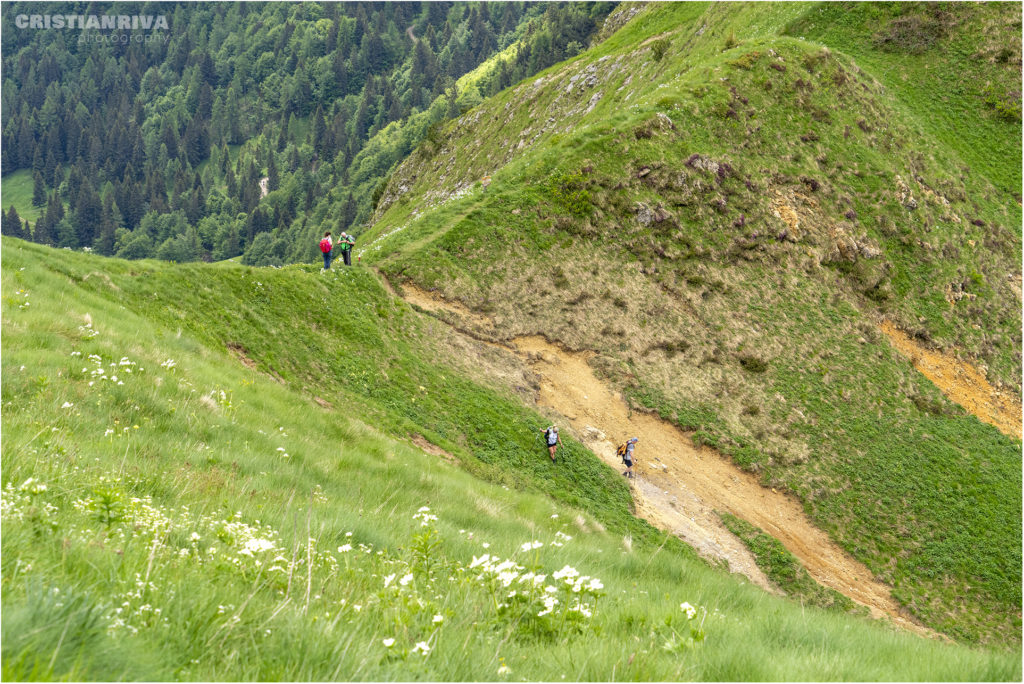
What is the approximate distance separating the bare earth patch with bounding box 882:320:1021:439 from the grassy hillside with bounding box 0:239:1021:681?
2723 cm

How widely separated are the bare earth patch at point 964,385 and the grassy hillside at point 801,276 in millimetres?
825

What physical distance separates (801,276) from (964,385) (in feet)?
33.3

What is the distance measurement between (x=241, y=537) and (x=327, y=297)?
69.6 feet

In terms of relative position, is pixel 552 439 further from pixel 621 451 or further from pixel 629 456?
pixel 621 451

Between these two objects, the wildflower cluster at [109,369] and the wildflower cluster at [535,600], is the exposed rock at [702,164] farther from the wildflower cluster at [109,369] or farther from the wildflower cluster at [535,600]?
the wildflower cluster at [535,600]

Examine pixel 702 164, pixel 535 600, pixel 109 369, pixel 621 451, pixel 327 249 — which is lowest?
pixel 621 451

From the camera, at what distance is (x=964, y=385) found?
33688 mm

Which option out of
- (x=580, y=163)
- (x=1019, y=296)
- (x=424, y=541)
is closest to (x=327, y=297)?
(x=580, y=163)

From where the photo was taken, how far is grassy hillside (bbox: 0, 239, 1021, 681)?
366cm

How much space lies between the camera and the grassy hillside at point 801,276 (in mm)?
26641

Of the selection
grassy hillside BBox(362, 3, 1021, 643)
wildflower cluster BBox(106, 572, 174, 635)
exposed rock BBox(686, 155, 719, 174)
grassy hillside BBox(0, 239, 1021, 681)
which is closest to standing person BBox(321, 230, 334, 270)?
grassy hillside BBox(362, 3, 1021, 643)

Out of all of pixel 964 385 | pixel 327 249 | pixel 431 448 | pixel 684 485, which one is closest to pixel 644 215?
pixel 684 485

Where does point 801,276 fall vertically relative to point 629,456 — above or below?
above

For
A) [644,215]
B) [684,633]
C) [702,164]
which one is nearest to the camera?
[684,633]
